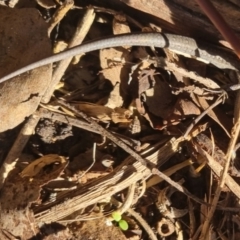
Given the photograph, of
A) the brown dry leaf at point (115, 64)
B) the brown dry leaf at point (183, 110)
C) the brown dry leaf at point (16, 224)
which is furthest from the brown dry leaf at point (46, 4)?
the brown dry leaf at point (16, 224)

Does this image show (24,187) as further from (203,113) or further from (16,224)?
(203,113)

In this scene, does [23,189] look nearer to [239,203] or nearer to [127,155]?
[127,155]

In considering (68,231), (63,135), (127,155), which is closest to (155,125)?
(127,155)

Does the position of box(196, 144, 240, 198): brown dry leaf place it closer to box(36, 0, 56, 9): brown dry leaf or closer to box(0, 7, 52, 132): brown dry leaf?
box(0, 7, 52, 132): brown dry leaf

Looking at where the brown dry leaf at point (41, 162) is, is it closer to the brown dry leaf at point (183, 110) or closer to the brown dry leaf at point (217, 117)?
the brown dry leaf at point (183, 110)

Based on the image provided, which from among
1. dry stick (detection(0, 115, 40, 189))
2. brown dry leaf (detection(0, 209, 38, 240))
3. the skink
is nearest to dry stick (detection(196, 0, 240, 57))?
the skink
